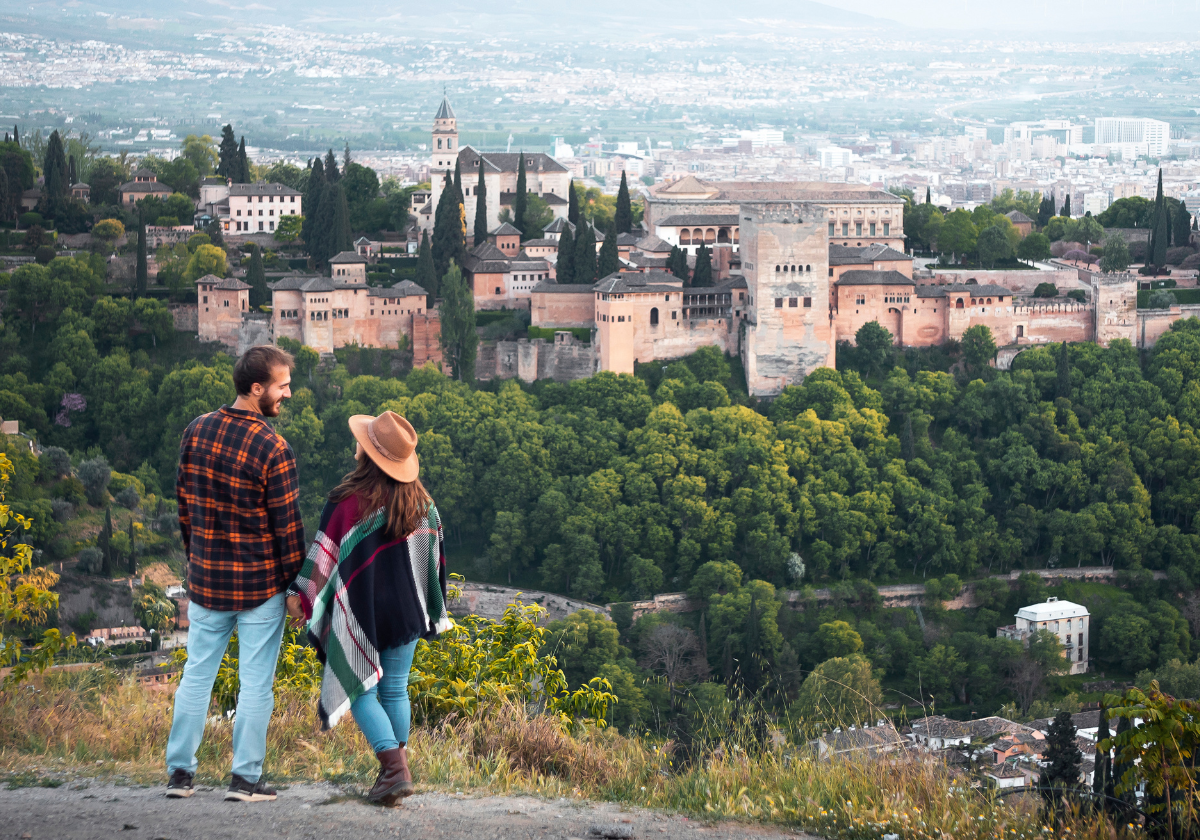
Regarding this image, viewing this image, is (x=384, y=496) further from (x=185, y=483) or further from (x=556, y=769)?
→ (x=556, y=769)

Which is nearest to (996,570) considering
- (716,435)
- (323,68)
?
(716,435)

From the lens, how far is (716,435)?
34719 millimetres

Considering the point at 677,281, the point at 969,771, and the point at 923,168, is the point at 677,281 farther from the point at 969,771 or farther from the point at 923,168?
the point at 923,168

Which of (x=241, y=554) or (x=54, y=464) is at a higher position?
(x=241, y=554)

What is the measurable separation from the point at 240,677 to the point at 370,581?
0.65 meters

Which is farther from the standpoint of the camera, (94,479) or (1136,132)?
(1136,132)

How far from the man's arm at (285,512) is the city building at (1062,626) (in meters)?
26.4

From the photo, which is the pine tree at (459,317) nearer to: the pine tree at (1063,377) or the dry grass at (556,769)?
the pine tree at (1063,377)

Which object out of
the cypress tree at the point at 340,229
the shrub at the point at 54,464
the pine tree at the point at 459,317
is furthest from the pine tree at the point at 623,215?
the shrub at the point at 54,464

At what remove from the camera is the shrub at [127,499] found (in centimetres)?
3244

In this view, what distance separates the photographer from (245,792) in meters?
6.16

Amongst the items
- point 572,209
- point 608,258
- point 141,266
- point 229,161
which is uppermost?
point 229,161

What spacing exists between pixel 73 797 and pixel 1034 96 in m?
185

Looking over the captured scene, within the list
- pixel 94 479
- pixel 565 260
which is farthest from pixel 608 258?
pixel 94 479
